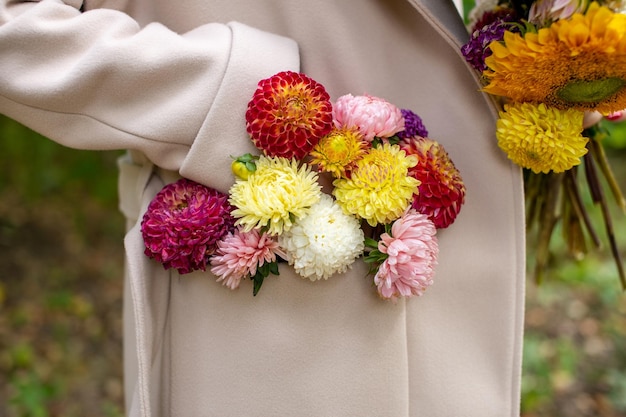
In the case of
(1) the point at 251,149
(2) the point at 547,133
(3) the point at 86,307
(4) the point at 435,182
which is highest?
(2) the point at 547,133

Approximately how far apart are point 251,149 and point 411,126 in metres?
0.26

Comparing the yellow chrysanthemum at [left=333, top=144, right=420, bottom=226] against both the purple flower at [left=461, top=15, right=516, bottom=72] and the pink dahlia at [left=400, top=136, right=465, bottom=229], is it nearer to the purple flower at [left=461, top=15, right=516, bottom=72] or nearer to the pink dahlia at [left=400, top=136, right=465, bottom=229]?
the pink dahlia at [left=400, top=136, right=465, bottom=229]

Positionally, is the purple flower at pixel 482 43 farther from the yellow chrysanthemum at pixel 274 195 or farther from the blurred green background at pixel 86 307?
the blurred green background at pixel 86 307

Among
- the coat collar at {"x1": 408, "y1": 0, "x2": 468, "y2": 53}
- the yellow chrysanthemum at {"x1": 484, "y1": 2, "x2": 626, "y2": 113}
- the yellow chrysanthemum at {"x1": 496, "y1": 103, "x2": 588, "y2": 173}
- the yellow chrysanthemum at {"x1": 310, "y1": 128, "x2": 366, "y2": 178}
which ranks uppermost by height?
the yellow chrysanthemum at {"x1": 484, "y1": 2, "x2": 626, "y2": 113}

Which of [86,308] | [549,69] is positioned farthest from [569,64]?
[86,308]

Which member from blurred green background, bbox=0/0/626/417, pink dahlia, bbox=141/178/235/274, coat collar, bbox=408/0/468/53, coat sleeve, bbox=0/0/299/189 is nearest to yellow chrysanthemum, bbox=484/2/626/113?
coat collar, bbox=408/0/468/53

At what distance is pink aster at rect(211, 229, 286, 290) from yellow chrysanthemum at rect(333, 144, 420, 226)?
13cm

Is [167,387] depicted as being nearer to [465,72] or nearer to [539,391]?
[465,72]

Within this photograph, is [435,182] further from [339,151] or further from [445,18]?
[445,18]

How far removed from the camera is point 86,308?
8.05 ft

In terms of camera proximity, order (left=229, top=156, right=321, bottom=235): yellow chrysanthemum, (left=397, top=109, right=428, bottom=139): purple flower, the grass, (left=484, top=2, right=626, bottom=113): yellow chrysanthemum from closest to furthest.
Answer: (left=484, top=2, right=626, bottom=113): yellow chrysanthemum
(left=229, top=156, right=321, bottom=235): yellow chrysanthemum
(left=397, top=109, right=428, bottom=139): purple flower
the grass

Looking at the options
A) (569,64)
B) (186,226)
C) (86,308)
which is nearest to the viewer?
(569,64)

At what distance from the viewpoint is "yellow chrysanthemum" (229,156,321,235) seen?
812 mm

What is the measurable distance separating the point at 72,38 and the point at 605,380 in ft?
7.33
